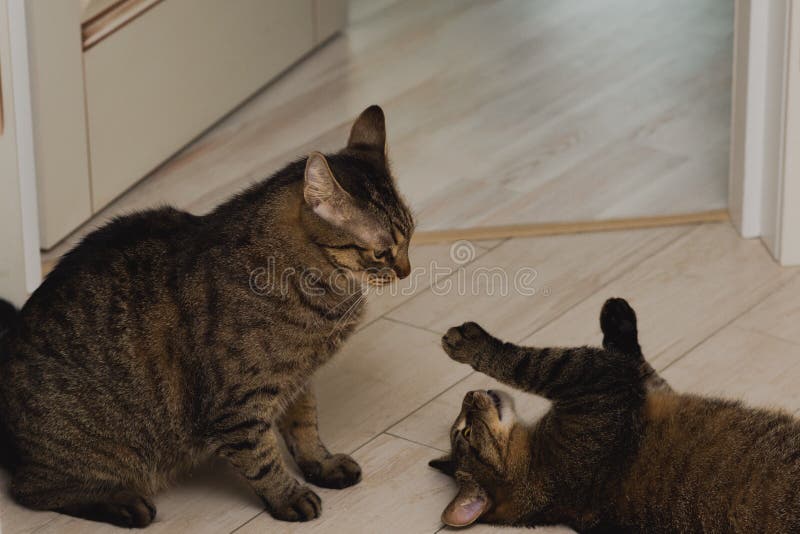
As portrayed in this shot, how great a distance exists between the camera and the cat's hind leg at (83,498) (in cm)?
205

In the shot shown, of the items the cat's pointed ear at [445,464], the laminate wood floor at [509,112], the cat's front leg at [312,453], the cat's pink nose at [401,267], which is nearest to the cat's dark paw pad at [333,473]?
the cat's front leg at [312,453]

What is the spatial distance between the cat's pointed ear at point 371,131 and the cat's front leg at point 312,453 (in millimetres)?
415

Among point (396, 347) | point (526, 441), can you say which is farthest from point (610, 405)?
point (396, 347)

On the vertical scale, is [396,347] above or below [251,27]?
below

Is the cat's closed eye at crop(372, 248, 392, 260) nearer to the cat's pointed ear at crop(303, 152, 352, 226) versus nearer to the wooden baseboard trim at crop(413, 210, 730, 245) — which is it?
the cat's pointed ear at crop(303, 152, 352, 226)

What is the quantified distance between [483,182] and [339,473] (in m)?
1.19

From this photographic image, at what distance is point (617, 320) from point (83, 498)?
0.92 metres

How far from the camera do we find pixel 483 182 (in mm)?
3172

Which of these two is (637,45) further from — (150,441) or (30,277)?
(150,441)

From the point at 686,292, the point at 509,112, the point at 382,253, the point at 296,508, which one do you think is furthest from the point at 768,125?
the point at 296,508

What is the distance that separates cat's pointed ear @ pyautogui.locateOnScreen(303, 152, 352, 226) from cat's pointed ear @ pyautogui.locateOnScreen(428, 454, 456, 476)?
1.48 ft

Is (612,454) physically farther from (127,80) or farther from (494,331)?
(127,80)

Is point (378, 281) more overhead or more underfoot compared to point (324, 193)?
more underfoot

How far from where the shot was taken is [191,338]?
2008mm
